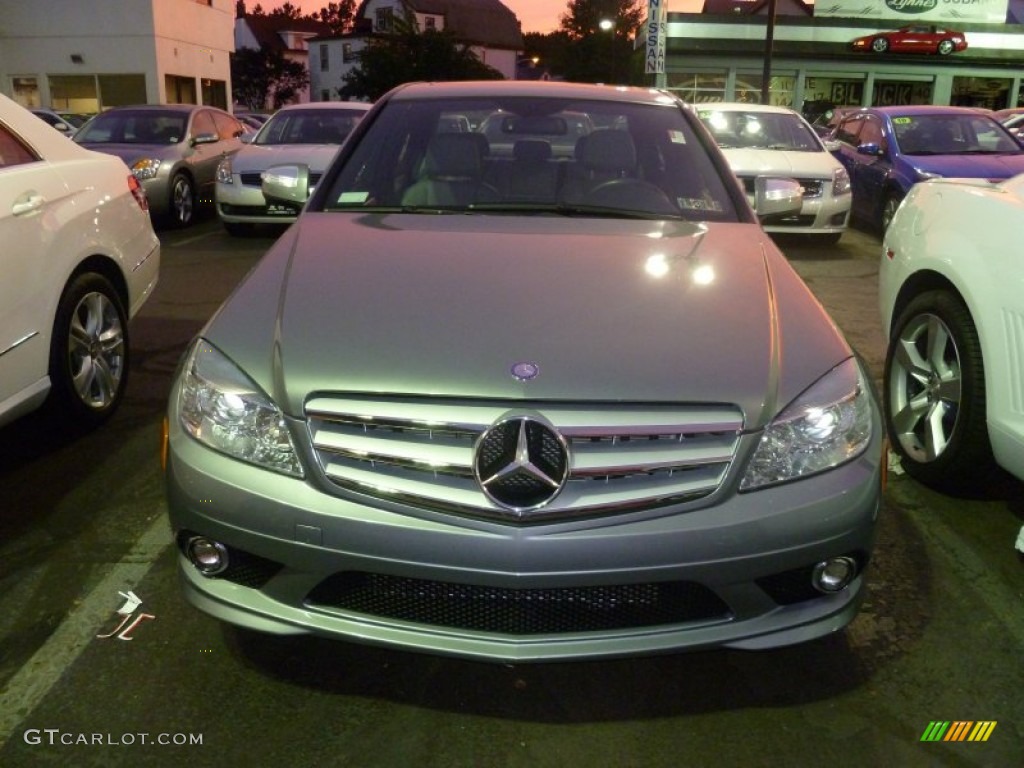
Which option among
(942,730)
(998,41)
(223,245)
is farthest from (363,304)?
(998,41)

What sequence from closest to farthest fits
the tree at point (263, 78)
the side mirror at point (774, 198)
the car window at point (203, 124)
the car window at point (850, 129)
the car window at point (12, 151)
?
the car window at point (12, 151)
the side mirror at point (774, 198)
the car window at point (203, 124)
the car window at point (850, 129)
the tree at point (263, 78)

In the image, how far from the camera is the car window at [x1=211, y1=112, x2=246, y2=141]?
42.2ft

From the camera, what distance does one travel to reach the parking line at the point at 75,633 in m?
2.50

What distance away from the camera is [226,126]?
1323cm

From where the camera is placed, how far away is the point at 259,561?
7.62 feet

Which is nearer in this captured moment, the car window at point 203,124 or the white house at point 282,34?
the car window at point 203,124

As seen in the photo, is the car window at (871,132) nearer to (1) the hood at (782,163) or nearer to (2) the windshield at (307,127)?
(1) the hood at (782,163)

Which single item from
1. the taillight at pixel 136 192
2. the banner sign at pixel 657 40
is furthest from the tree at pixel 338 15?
the taillight at pixel 136 192

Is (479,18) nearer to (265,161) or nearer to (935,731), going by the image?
(265,161)

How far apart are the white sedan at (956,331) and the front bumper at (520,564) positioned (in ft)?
3.97

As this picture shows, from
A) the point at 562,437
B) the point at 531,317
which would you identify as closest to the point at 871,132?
the point at 531,317

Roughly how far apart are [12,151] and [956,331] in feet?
12.3

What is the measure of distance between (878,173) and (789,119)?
1222mm

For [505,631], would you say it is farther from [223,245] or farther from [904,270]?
[223,245]
